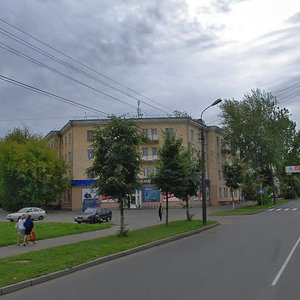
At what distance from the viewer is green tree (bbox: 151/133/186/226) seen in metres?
32.4

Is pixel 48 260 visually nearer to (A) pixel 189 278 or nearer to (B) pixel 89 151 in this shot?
(A) pixel 189 278

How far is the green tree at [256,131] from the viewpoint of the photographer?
68500mm

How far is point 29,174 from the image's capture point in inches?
2293

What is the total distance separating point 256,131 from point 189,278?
59.6 meters

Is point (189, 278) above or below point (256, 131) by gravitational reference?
below

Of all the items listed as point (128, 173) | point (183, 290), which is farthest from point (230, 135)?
point (183, 290)

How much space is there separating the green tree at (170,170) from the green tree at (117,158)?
7625mm

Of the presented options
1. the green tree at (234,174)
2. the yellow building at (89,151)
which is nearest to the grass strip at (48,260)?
the green tree at (234,174)

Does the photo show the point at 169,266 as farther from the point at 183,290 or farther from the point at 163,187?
the point at 163,187

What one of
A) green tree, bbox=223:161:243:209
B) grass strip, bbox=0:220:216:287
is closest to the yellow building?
green tree, bbox=223:161:243:209

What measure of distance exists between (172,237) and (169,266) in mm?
9569

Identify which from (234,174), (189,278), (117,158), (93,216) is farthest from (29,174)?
(189,278)

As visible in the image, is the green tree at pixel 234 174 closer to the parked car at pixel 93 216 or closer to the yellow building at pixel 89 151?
the yellow building at pixel 89 151

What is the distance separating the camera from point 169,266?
1309 cm
